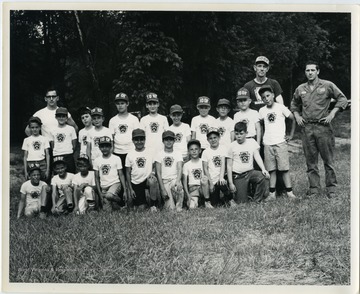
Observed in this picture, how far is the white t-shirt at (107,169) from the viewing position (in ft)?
16.8

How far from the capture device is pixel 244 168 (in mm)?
5109

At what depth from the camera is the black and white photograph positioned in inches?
193

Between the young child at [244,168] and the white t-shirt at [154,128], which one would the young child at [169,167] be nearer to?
the white t-shirt at [154,128]

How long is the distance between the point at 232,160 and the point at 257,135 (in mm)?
330

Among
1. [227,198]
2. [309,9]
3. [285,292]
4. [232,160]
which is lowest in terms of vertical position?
[285,292]

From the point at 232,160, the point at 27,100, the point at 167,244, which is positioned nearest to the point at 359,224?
the point at 232,160

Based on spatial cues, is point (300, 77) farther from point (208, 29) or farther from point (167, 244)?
point (167, 244)

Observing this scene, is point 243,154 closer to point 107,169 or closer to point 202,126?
point 202,126

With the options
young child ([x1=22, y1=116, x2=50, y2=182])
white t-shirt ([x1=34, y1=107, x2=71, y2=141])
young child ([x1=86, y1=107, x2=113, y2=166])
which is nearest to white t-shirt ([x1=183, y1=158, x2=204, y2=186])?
young child ([x1=86, y1=107, x2=113, y2=166])

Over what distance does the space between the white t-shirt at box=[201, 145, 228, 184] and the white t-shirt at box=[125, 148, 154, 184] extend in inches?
19.7

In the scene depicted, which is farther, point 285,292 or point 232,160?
point 232,160

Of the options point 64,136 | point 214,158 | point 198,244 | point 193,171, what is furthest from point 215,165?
point 64,136

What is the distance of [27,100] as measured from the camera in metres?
5.03

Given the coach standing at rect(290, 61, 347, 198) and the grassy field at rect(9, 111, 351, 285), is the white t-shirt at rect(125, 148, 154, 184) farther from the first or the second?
the coach standing at rect(290, 61, 347, 198)
